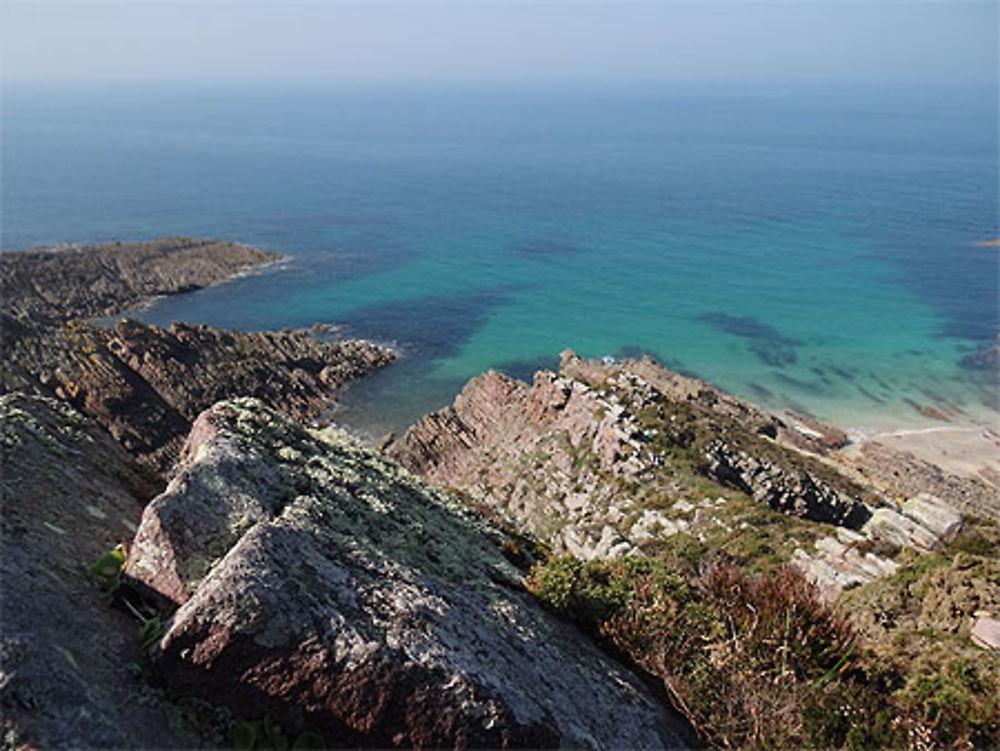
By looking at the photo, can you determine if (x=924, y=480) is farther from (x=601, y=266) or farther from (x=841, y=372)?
(x=601, y=266)

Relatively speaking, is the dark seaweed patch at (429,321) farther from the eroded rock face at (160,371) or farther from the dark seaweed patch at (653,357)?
the dark seaweed patch at (653,357)

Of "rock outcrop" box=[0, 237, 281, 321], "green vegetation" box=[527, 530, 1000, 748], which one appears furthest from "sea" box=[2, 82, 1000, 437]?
"green vegetation" box=[527, 530, 1000, 748]

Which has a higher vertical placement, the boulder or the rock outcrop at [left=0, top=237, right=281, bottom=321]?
the boulder

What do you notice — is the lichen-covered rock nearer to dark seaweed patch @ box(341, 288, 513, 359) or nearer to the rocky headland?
the rocky headland

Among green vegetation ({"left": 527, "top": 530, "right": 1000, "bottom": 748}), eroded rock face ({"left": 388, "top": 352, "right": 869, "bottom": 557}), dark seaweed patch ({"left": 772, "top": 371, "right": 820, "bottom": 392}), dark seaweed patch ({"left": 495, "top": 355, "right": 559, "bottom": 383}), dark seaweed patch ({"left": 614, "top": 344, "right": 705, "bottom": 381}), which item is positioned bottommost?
dark seaweed patch ({"left": 772, "top": 371, "right": 820, "bottom": 392})

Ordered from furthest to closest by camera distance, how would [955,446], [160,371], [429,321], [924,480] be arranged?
[429,321]
[955,446]
[160,371]
[924,480]

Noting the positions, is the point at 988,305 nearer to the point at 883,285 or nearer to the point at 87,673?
the point at 883,285

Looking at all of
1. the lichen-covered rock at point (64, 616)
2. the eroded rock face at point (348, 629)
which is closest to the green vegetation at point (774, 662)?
the eroded rock face at point (348, 629)

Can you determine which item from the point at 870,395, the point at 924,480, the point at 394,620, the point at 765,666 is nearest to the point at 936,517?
the point at 765,666
